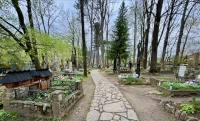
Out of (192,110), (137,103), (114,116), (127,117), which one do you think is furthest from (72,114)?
(192,110)

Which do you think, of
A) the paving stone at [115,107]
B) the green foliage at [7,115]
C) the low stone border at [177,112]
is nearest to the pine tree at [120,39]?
the paving stone at [115,107]

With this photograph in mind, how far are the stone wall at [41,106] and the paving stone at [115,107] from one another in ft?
4.43

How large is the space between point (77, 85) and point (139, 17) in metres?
15.6

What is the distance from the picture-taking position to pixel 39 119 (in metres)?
3.39

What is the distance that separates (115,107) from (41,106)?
8.12 feet

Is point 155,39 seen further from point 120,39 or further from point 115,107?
point 115,107

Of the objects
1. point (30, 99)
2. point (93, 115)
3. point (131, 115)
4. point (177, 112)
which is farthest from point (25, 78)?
point (177, 112)

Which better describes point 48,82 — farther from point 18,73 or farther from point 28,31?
point 28,31

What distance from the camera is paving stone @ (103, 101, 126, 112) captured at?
368cm

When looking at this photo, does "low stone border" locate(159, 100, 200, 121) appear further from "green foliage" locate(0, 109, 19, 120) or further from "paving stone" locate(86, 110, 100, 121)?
"green foliage" locate(0, 109, 19, 120)

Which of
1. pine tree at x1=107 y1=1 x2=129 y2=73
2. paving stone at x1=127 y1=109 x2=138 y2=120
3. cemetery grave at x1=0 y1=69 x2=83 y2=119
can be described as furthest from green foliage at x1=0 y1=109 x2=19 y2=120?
pine tree at x1=107 y1=1 x2=129 y2=73

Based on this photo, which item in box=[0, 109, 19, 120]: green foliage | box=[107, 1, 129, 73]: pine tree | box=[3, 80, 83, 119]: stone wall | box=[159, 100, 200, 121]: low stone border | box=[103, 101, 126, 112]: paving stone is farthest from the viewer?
box=[107, 1, 129, 73]: pine tree

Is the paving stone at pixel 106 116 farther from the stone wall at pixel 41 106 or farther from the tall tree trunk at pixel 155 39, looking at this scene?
the tall tree trunk at pixel 155 39

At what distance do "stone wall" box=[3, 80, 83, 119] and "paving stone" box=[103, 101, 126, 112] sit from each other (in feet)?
4.43
